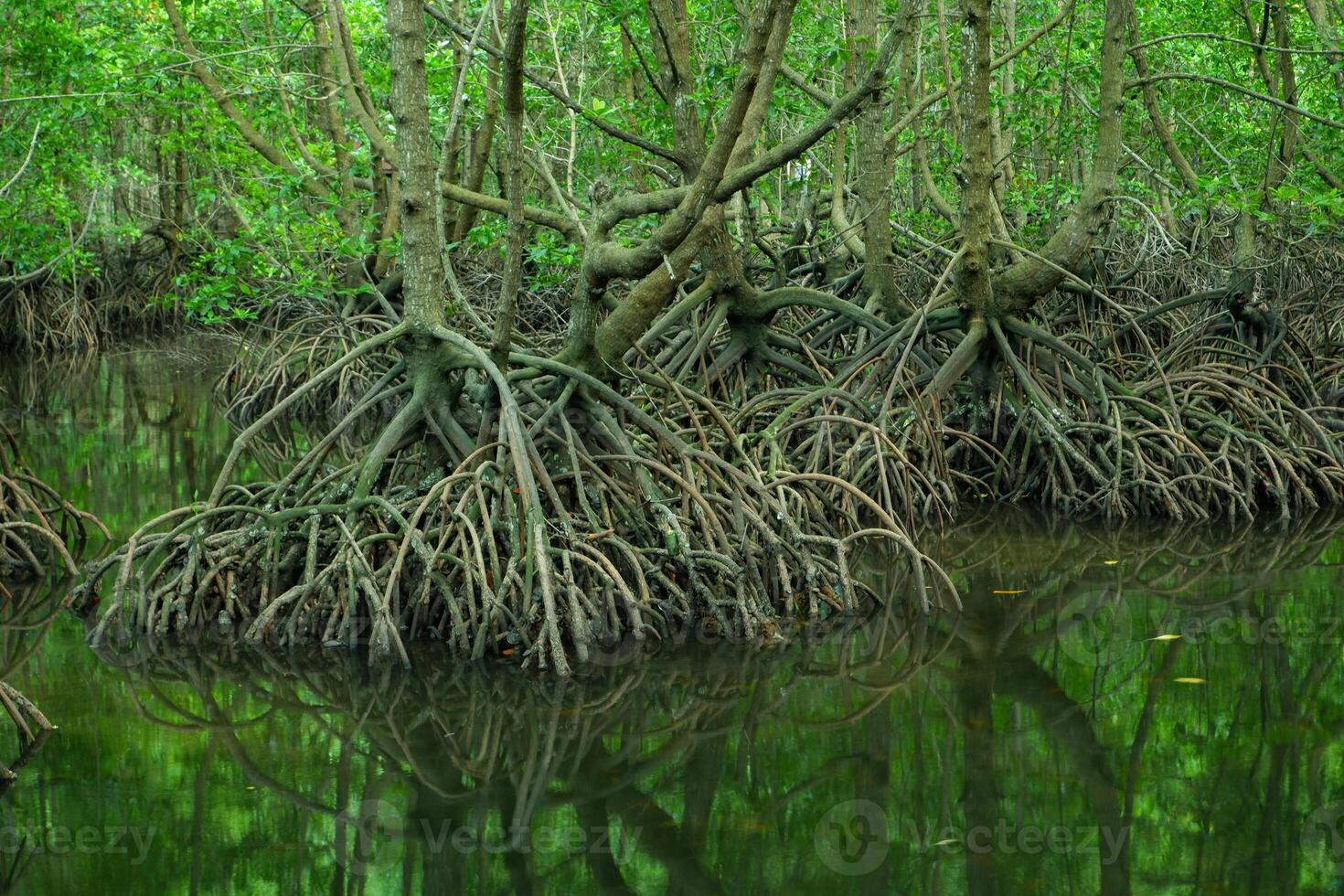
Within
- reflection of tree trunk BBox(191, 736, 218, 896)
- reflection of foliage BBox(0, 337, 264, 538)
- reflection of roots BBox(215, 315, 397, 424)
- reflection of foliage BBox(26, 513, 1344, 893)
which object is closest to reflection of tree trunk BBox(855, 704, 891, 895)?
reflection of foliage BBox(26, 513, 1344, 893)

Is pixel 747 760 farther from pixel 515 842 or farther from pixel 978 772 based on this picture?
pixel 515 842

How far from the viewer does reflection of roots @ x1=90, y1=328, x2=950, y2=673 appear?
A: 18.5 feet

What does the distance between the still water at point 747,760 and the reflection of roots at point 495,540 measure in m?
0.19

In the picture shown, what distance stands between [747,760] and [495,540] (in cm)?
151

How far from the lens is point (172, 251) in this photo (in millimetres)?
20422

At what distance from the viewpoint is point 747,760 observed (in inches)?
187

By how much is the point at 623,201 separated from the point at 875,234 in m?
3.37

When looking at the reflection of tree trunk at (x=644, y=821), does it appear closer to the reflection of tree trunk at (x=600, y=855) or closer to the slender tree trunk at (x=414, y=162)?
the reflection of tree trunk at (x=600, y=855)

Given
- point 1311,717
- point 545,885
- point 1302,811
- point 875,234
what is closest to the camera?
point 545,885

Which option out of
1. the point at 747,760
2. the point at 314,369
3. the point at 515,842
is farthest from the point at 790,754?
the point at 314,369

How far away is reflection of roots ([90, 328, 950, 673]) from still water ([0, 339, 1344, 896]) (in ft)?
0.62

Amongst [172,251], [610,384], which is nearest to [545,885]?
[610,384]

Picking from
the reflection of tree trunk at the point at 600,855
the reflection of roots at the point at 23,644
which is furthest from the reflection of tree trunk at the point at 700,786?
the reflection of roots at the point at 23,644

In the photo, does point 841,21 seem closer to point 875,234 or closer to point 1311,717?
point 875,234
